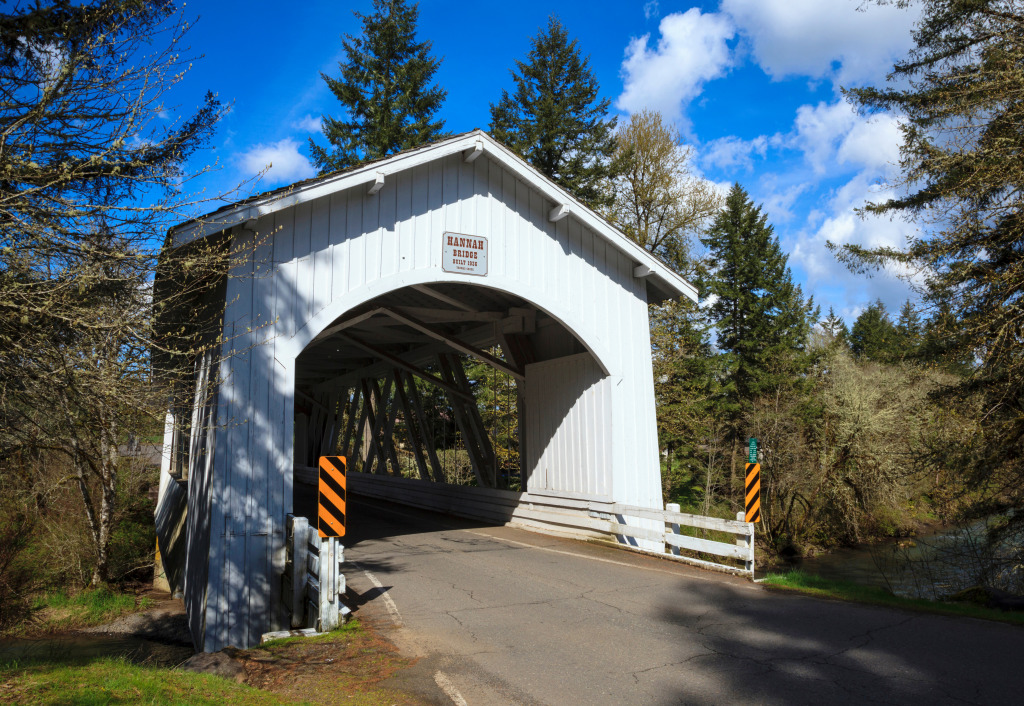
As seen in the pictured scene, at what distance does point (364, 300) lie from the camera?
26.5 ft

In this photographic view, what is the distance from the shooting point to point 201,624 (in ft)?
21.9

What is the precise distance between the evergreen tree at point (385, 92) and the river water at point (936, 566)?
1881cm

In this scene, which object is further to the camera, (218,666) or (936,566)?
(936,566)

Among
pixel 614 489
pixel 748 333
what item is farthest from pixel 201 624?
pixel 748 333

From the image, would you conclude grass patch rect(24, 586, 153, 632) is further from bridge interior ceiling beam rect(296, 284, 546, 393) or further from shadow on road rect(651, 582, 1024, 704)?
shadow on road rect(651, 582, 1024, 704)

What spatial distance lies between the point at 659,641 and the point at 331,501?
2999 mm

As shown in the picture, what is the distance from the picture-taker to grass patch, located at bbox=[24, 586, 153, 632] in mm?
8859

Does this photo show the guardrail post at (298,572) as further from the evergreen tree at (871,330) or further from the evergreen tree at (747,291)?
the evergreen tree at (871,330)

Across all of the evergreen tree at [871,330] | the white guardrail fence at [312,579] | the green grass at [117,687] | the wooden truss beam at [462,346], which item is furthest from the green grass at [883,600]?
the evergreen tree at [871,330]

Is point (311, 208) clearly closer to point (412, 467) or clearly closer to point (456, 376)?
Result: point (456, 376)

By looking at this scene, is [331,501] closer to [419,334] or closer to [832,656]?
[832,656]

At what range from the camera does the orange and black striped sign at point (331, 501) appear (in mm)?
6037

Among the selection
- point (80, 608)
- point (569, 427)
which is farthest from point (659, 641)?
point (80, 608)

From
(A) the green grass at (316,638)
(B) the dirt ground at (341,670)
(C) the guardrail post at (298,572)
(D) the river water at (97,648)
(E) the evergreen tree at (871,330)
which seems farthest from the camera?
(E) the evergreen tree at (871,330)
